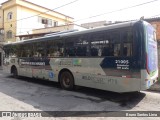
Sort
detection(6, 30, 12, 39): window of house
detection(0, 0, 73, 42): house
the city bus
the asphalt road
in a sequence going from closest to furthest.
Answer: the asphalt road
the city bus
detection(0, 0, 73, 42): house
detection(6, 30, 12, 39): window of house

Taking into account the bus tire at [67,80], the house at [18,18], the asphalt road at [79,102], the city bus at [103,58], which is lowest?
the asphalt road at [79,102]

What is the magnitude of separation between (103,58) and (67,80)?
2787mm

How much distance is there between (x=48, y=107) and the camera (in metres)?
6.38

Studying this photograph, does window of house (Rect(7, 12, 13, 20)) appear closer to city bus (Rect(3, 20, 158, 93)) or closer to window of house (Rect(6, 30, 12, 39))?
window of house (Rect(6, 30, 12, 39))

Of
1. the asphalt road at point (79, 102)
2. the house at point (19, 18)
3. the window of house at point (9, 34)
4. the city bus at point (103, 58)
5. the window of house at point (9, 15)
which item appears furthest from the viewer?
the window of house at point (9, 34)

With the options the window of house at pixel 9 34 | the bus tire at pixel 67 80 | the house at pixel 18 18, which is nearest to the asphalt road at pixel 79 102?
the bus tire at pixel 67 80

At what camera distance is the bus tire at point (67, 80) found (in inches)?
363

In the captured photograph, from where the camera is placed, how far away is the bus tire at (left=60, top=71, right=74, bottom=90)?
30.2ft

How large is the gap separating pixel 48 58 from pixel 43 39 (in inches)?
49.0

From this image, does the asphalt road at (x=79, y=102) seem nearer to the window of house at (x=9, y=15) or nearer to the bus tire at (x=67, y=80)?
the bus tire at (x=67, y=80)

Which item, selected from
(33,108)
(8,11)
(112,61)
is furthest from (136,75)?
(8,11)

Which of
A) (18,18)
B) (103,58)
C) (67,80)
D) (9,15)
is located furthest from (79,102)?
(9,15)

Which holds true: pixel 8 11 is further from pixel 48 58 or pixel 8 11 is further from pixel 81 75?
pixel 81 75

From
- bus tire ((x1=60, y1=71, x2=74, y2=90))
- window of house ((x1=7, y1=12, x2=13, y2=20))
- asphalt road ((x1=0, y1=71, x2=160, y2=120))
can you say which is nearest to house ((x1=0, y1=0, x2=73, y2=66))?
window of house ((x1=7, y1=12, x2=13, y2=20))
